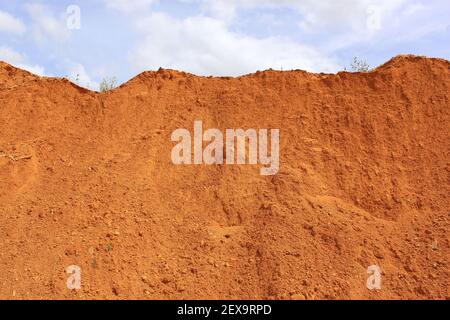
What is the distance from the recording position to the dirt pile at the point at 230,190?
6.73 metres

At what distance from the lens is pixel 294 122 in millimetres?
9188

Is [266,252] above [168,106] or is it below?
below

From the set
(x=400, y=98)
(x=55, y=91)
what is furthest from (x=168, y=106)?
(x=400, y=98)

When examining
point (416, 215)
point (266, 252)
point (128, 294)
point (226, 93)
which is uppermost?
point (226, 93)

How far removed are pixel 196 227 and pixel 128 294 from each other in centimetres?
149

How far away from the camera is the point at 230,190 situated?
8.06m

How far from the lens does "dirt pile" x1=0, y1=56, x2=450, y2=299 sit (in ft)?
22.1

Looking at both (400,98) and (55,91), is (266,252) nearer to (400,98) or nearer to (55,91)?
(400,98)

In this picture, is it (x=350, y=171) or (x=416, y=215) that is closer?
(x=416, y=215)

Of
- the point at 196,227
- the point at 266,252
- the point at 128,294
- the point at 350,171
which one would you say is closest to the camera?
the point at 128,294

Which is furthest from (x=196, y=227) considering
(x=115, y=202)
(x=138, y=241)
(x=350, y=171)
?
(x=350, y=171)

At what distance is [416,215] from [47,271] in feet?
18.2

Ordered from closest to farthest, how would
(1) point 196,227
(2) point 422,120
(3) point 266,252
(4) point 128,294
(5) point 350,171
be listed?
(4) point 128,294 < (3) point 266,252 < (1) point 196,227 < (5) point 350,171 < (2) point 422,120

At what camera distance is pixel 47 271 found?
6.74 meters
